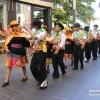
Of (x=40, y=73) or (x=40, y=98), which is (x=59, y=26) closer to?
(x=40, y=73)

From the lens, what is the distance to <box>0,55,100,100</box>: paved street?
454cm

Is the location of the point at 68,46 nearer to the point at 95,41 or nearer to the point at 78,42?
the point at 78,42

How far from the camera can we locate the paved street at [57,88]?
454 cm

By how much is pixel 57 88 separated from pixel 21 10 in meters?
9.31

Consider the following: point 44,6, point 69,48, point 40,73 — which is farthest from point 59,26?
point 44,6

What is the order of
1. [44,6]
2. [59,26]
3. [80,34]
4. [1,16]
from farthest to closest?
[44,6]
[1,16]
[80,34]
[59,26]

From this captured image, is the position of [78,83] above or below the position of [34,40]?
below

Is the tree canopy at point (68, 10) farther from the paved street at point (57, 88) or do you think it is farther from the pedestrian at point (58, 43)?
the paved street at point (57, 88)

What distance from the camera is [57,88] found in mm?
5148

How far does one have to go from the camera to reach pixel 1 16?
12414 mm

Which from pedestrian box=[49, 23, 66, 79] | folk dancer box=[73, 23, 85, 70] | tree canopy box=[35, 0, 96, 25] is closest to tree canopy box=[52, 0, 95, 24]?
tree canopy box=[35, 0, 96, 25]

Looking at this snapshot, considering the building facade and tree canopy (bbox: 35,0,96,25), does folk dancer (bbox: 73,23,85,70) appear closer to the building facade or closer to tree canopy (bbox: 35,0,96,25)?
the building facade

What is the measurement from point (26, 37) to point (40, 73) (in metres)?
0.99

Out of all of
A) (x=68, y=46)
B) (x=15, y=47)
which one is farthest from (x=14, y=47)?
(x=68, y=46)
